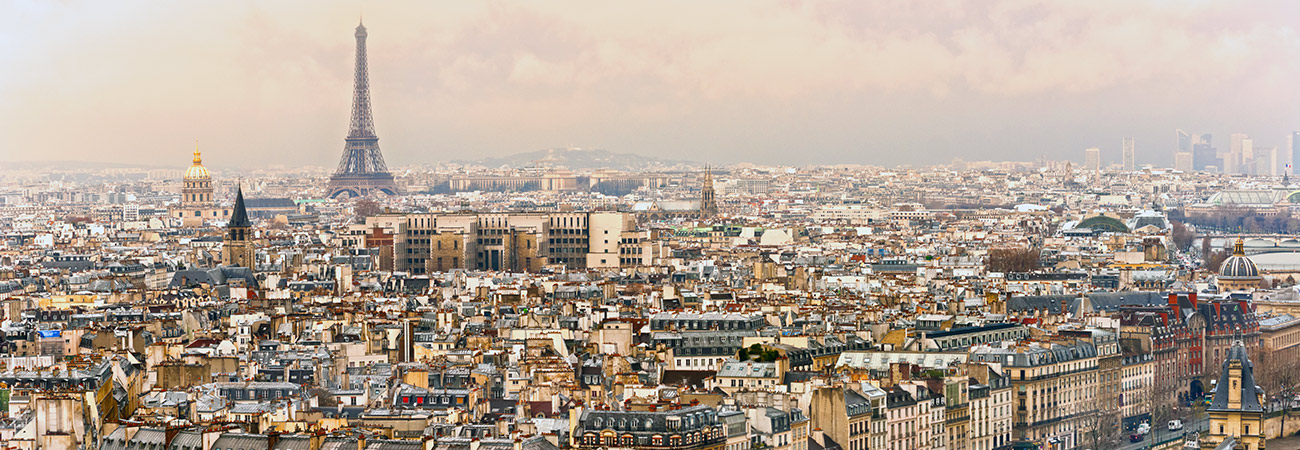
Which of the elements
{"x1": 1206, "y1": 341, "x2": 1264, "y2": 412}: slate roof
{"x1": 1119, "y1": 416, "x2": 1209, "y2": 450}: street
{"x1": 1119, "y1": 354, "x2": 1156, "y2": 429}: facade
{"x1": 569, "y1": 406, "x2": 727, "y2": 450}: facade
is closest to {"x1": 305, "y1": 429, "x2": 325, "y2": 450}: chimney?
{"x1": 569, "y1": 406, "x2": 727, "y2": 450}: facade

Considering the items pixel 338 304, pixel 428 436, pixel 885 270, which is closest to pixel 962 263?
pixel 885 270

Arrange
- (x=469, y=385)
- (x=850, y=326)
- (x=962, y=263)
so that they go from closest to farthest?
(x=469, y=385) < (x=850, y=326) < (x=962, y=263)

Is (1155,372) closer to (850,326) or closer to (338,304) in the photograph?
(850,326)

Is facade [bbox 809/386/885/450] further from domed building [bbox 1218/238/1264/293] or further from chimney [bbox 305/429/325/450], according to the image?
domed building [bbox 1218/238/1264/293]

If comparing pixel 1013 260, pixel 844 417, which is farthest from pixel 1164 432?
pixel 1013 260

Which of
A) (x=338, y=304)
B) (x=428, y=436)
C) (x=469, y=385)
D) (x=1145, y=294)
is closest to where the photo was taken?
(x=428, y=436)

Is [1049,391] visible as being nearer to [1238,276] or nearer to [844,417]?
[844,417]
